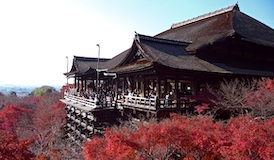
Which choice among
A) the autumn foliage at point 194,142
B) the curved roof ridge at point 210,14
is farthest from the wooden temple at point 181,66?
the autumn foliage at point 194,142

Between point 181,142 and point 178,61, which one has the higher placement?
point 178,61

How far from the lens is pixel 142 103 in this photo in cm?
1684

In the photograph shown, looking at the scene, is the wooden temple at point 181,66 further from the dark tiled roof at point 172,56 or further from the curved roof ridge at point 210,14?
the curved roof ridge at point 210,14

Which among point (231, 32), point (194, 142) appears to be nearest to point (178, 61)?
point (231, 32)

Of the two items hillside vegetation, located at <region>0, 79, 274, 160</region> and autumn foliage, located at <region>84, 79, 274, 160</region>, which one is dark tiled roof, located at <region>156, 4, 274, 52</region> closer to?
hillside vegetation, located at <region>0, 79, 274, 160</region>

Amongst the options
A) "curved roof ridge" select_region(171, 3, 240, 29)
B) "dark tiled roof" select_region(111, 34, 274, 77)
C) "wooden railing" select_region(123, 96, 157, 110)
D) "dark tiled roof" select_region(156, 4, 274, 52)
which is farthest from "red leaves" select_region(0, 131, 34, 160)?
"curved roof ridge" select_region(171, 3, 240, 29)

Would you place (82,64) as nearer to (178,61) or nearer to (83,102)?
(83,102)

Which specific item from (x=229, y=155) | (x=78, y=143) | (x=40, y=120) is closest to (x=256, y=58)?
(x=229, y=155)

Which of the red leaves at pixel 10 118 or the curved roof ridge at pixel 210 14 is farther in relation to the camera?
the red leaves at pixel 10 118

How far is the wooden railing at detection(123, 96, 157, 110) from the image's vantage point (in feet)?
49.1

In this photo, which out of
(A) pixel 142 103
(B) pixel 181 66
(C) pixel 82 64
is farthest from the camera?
(C) pixel 82 64

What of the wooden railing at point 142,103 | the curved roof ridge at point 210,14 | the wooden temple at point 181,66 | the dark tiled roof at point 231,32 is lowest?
the wooden railing at point 142,103

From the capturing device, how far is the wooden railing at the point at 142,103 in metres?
15.0

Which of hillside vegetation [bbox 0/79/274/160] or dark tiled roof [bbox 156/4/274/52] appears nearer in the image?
hillside vegetation [bbox 0/79/274/160]
